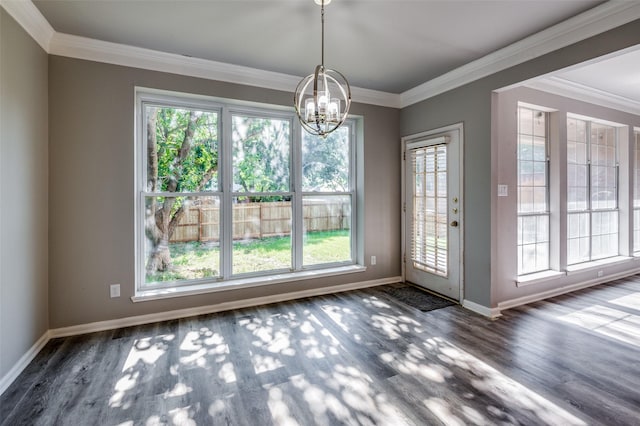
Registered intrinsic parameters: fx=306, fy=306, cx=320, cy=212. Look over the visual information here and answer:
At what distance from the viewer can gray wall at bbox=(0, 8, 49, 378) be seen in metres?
2.09

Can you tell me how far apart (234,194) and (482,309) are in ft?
10.1

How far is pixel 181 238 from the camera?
343 centimetres

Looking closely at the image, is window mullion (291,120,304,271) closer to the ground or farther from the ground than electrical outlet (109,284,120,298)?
farther from the ground

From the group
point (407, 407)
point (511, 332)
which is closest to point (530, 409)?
point (407, 407)

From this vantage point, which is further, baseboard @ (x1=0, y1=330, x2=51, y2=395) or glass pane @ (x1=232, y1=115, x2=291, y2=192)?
glass pane @ (x1=232, y1=115, x2=291, y2=192)

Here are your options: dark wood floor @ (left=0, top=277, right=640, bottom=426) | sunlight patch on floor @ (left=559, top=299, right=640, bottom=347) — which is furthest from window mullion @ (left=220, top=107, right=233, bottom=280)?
sunlight patch on floor @ (left=559, top=299, right=640, bottom=347)

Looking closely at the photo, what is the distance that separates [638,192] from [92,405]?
7.58 m

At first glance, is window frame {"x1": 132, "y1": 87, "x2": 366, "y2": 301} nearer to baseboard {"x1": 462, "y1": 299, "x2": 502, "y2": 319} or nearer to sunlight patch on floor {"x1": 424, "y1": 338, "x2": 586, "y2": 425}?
baseboard {"x1": 462, "y1": 299, "x2": 502, "y2": 319}

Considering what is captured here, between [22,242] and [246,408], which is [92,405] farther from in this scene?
[22,242]

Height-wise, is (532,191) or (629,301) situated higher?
(532,191)

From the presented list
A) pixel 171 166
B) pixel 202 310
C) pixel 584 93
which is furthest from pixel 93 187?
pixel 584 93

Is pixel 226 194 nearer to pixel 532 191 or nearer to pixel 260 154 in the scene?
pixel 260 154

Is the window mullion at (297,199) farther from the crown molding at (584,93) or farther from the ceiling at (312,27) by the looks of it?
the crown molding at (584,93)

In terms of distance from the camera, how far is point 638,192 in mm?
5086
